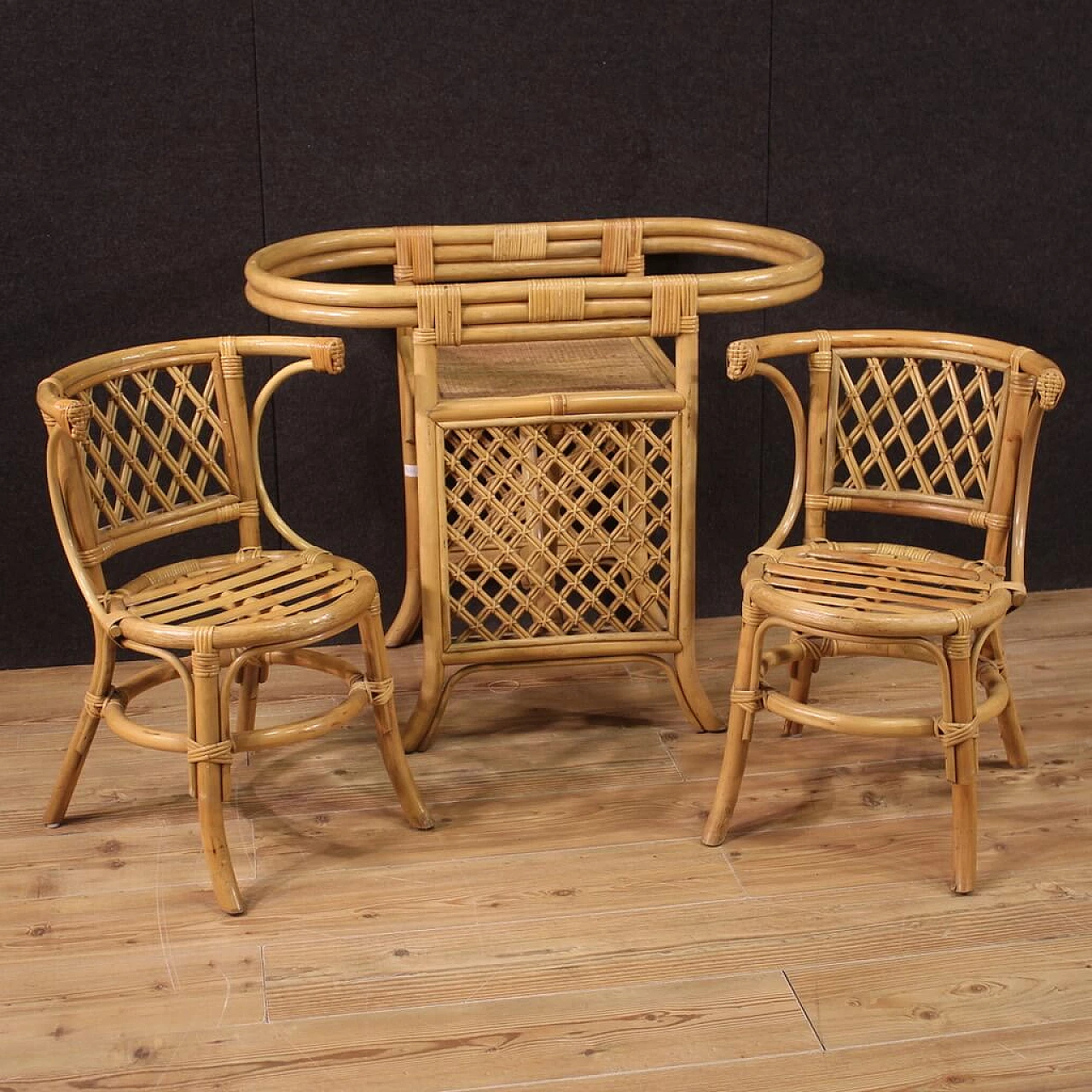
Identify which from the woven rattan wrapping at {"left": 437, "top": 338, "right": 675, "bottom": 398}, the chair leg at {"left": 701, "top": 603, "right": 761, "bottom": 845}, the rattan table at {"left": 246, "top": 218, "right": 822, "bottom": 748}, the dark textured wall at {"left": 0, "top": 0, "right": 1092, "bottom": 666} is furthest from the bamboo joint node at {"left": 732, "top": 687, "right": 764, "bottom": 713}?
the dark textured wall at {"left": 0, "top": 0, "right": 1092, "bottom": 666}

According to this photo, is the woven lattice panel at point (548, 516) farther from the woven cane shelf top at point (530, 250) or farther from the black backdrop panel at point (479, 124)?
the black backdrop panel at point (479, 124)

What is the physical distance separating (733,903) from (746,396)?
4.19ft

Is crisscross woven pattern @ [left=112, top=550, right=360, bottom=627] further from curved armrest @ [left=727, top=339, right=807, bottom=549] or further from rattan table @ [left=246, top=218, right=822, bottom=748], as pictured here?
curved armrest @ [left=727, top=339, right=807, bottom=549]

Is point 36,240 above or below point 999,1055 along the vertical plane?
above

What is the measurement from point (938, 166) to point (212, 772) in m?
1.94

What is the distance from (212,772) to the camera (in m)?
2.20

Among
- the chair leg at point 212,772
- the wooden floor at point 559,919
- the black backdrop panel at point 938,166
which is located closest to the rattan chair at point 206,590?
the chair leg at point 212,772

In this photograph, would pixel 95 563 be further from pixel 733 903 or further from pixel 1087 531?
pixel 1087 531

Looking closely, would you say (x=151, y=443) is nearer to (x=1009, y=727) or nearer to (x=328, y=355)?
(x=328, y=355)

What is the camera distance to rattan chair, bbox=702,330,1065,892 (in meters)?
2.23

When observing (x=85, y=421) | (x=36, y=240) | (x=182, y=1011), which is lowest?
(x=182, y=1011)

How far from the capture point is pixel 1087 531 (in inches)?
135

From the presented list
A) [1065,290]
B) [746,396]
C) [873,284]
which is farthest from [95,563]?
[1065,290]

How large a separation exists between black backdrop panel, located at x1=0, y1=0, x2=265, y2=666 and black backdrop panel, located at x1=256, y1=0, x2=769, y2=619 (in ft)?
0.30
